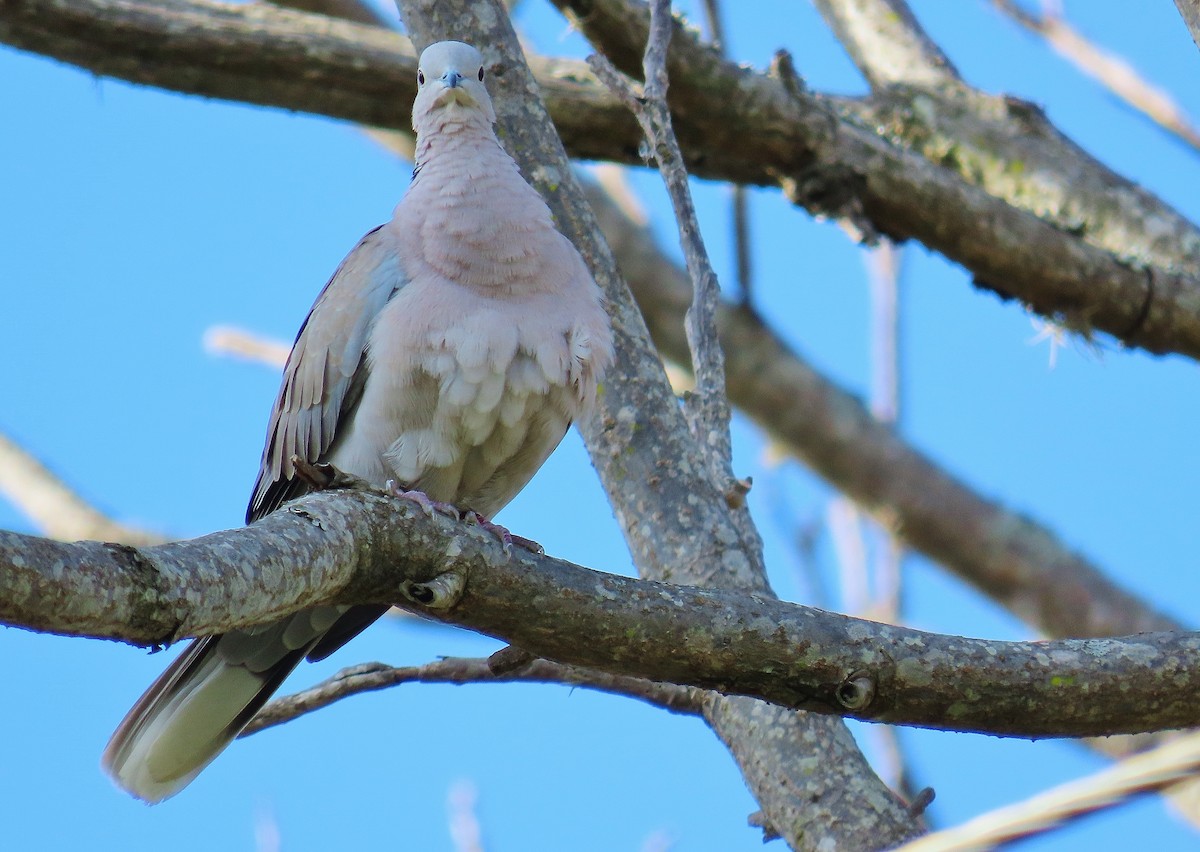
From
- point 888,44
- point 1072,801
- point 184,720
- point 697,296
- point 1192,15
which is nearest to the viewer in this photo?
point 1072,801

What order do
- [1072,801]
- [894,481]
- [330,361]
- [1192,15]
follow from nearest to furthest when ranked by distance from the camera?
[1072,801]
[1192,15]
[330,361]
[894,481]

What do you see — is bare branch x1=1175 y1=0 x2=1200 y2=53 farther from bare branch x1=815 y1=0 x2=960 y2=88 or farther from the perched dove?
bare branch x1=815 y1=0 x2=960 y2=88

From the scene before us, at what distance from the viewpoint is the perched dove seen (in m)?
3.65

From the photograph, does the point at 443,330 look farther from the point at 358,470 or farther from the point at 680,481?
the point at 680,481

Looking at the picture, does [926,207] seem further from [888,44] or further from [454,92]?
[454,92]

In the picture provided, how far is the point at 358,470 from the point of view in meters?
3.86

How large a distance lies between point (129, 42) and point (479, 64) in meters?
1.52

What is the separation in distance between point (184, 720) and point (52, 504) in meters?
2.78

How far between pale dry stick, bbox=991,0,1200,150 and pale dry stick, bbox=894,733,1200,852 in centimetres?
484

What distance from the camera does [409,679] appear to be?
3.64 meters

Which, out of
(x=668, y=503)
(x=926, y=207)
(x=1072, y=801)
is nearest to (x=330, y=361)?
(x=668, y=503)

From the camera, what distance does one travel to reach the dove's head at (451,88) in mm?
4246

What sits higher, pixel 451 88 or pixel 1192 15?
pixel 451 88

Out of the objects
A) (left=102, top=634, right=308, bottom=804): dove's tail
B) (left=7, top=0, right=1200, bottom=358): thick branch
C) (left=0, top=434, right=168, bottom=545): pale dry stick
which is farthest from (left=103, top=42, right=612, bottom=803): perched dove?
(left=0, top=434, right=168, bottom=545): pale dry stick
